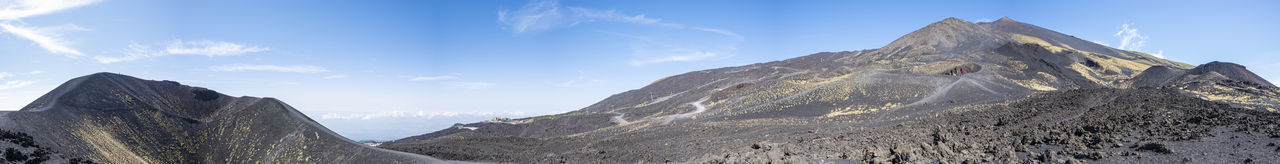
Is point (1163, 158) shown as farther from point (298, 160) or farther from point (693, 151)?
point (298, 160)

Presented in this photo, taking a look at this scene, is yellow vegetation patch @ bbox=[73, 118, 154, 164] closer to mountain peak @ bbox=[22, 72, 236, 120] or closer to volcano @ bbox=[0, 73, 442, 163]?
volcano @ bbox=[0, 73, 442, 163]

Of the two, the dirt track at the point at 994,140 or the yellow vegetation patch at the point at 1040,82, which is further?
the yellow vegetation patch at the point at 1040,82

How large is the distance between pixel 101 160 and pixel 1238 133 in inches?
1325

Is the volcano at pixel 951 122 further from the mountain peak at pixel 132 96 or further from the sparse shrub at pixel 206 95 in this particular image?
the sparse shrub at pixel 206 95

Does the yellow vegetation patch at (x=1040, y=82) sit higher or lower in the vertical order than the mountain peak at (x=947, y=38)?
lower

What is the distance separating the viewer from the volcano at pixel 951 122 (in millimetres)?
15242

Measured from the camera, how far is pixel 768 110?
44688 mm

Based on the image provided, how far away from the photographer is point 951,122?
26.3m

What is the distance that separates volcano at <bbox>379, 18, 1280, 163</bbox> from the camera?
50.0 feet

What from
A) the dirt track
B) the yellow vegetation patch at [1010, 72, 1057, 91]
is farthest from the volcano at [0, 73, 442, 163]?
the yellow vegetation patch at [1010, 72, 1057, 91]

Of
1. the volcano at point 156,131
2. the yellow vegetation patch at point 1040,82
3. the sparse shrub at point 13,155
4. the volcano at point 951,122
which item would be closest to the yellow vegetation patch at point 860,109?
the volcano at point 951,122

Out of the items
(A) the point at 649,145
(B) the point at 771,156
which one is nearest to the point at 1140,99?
(B) the point at 771,156

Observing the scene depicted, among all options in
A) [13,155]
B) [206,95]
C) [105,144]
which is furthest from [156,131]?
[13,155]

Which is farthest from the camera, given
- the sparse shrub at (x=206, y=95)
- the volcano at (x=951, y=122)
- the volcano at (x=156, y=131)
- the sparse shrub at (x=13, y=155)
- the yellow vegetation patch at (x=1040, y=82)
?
the yellow vegetation patch at (x=1040, y=82)
